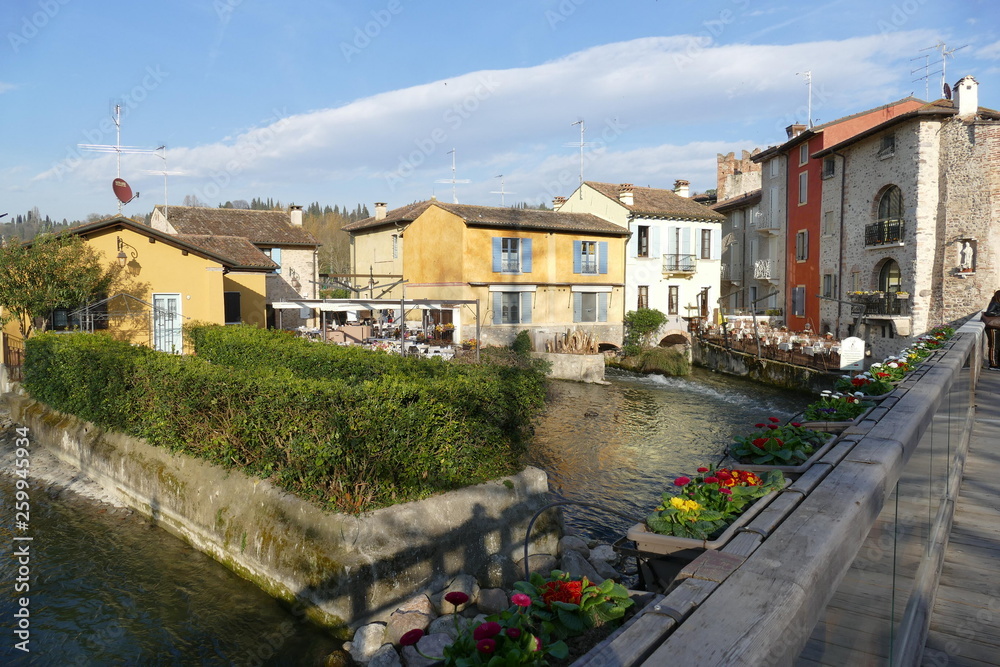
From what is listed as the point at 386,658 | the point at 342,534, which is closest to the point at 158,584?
the point at 342,534

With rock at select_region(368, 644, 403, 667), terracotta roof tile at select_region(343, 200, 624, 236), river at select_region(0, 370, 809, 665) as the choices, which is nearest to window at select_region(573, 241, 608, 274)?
terracotta roof tile at select_region(343, 200, 624, 236)

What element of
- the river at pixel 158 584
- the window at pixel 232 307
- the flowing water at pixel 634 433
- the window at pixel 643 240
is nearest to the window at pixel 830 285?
the flowing water at pixel 634 433

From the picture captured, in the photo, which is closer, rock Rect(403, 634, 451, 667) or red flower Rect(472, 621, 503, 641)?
red flower Rect(472, 621, 503, 641)

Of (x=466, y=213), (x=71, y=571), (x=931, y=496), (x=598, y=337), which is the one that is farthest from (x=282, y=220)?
(x=931, y=496)

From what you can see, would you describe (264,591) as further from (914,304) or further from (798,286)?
(798,286)

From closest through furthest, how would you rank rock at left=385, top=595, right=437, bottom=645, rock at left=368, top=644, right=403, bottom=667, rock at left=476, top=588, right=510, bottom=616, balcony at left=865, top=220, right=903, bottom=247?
1. rock at left=368, top=644, right=403, bottom=667
2. rock at left=385, top=595, right=437, bottom=645
3. rock at left=476, top=588, right=510, bottom=616
4. balcony at left=865, top=220, right=903, bottom=247

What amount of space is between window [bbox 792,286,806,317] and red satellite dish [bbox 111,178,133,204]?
30.2 metres

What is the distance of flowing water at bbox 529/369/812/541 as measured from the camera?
1190cm

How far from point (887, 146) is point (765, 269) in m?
10.3

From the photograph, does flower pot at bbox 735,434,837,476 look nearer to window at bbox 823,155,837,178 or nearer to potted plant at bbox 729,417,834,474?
potted plant at bbox 729,417,834,474

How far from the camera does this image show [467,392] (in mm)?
7883

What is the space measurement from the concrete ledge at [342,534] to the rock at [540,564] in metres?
0.11

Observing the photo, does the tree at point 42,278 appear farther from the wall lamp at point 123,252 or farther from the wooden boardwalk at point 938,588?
the wooden boardwalk at point 938,588

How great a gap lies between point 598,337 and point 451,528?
26202 millimetres
